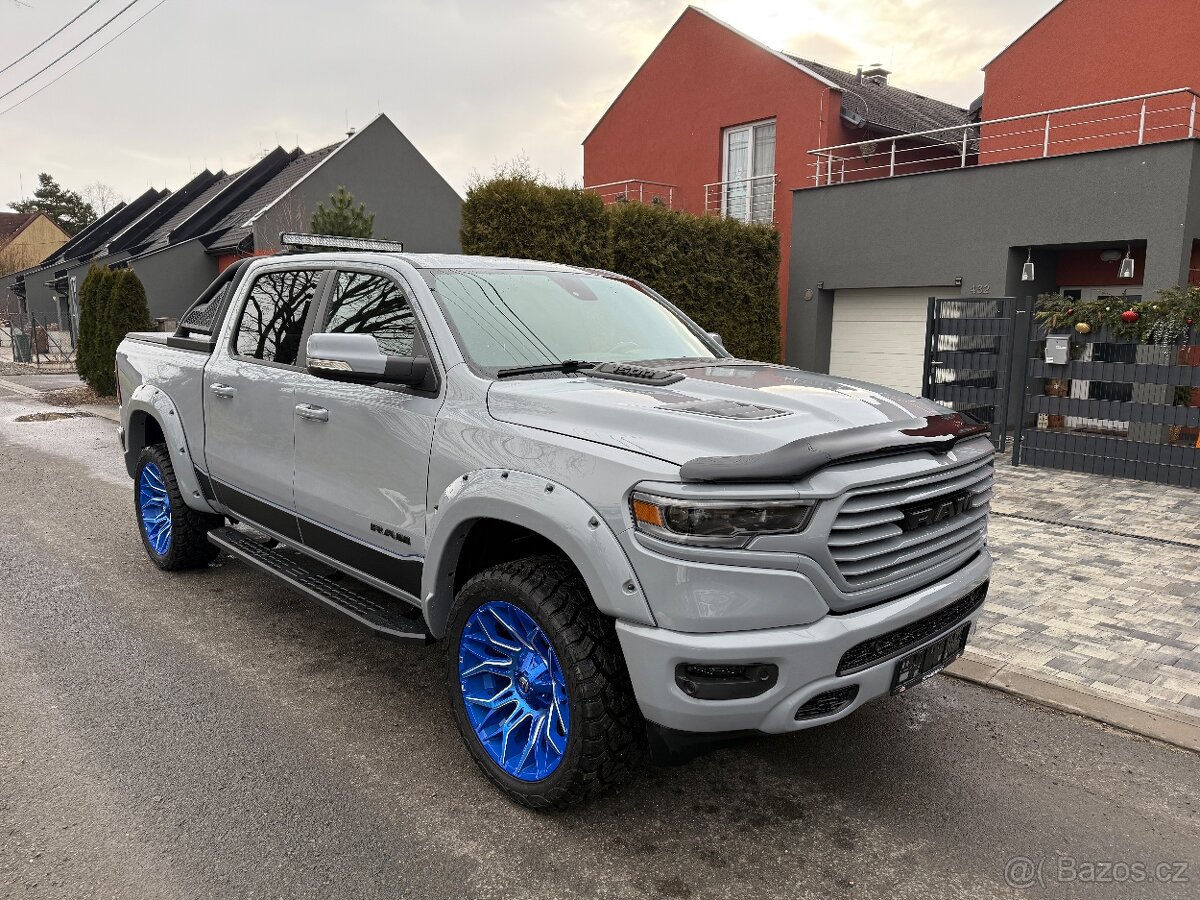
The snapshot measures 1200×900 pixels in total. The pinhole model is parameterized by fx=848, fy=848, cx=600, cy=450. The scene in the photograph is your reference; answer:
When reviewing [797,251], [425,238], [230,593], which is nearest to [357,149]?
[425,238]

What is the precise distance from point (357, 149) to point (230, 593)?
26143 mm

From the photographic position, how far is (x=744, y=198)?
18.3 meters

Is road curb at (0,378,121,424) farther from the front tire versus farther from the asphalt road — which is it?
the front tire

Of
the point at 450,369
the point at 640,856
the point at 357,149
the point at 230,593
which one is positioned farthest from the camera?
the point at 357,149

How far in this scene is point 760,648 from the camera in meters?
2.37

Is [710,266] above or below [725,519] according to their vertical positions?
above

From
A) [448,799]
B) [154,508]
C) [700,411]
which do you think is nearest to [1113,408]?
[700,411]

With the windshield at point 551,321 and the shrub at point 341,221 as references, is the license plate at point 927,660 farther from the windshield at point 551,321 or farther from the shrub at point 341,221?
the shrub at point 341,221

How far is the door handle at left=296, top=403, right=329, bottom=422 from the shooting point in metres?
3.70

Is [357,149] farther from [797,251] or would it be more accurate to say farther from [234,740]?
[234,740]

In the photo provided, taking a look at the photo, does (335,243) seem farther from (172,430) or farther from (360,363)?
(360,363)

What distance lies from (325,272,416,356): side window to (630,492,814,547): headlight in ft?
5.13

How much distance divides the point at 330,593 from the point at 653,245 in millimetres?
10400

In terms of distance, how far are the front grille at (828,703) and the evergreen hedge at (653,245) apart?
28.2 feet
